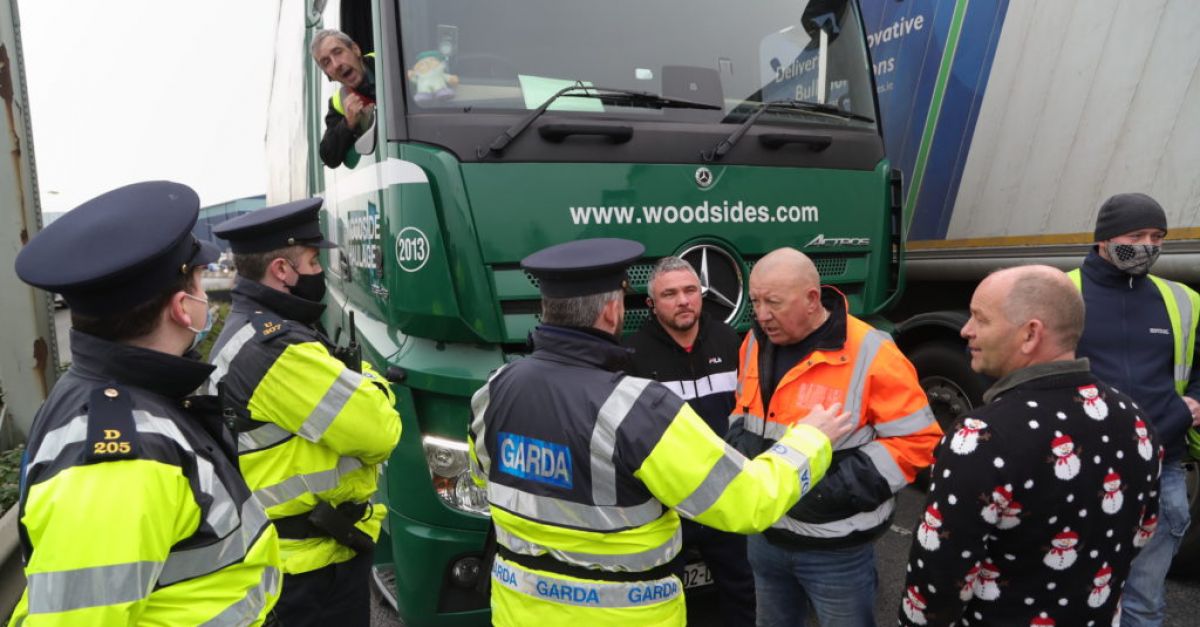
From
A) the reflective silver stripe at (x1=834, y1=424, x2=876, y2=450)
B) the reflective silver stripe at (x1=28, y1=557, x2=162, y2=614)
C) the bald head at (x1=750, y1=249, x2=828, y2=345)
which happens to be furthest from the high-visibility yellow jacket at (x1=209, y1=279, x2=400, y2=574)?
the reflective silver stripe at (x1=834, y1=424, x2=876, y2=450)

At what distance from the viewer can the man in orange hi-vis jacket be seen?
1.97 m

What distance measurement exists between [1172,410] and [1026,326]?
1.33m

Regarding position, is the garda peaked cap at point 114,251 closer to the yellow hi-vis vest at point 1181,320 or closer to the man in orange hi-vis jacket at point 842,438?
the man in orange hi-vis jacket at point 842,438

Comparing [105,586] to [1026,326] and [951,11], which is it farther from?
[951,11]

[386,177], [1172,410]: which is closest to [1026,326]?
[1172,410]

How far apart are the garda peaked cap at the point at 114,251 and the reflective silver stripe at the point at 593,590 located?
39.6 inches

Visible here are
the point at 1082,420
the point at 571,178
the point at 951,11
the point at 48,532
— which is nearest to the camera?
the point at 48,532

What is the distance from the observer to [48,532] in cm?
102

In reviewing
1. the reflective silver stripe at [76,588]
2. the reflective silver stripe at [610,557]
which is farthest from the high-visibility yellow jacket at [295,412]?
the reflective silver stripe at [76,588]

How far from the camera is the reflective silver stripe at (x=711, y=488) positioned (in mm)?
1540

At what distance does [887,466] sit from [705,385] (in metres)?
0.83

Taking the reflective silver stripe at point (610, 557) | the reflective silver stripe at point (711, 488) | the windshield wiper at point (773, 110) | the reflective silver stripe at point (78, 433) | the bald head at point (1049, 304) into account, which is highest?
the windshield wiper at point (773, 110)

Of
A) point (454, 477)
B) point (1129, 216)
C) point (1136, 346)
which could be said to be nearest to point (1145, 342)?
point (1136, 346)

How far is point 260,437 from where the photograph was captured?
1.92 metres
